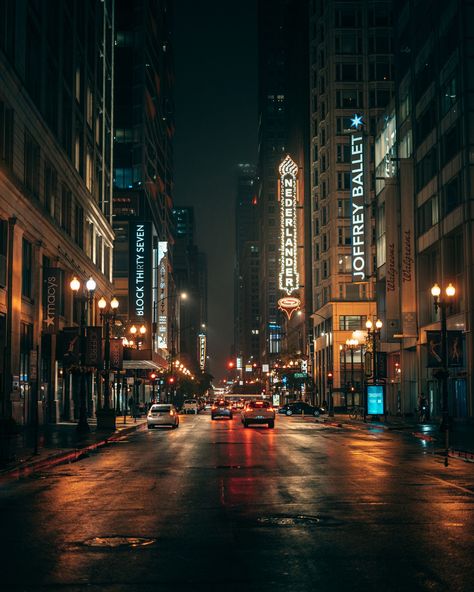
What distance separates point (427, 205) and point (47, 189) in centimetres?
2721

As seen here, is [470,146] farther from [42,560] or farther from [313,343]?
[313,343]

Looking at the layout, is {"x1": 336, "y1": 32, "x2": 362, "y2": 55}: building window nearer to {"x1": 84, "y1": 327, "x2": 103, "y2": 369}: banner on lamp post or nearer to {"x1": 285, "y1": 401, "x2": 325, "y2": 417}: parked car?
{"x1": 285, "y1": 401, "x2": 325, "y2": 417}: parked car

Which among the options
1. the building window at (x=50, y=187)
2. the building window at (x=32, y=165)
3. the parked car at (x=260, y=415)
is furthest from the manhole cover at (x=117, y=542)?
the parked car at (x=260, y=415)

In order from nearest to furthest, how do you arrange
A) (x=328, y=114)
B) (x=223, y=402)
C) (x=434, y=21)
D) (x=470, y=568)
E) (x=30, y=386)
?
(x=470, y=568) < (x=30, y=386) < (x=434, y=21) < (x=223, y=402) < (x=328, y=114)

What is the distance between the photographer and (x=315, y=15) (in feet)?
392

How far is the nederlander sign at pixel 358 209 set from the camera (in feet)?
281

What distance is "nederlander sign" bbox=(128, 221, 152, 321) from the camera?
104375 millimetres

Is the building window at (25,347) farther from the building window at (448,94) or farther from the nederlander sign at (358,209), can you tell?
the nederlander sign at (358,209)

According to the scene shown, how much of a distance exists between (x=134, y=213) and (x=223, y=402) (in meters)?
47.1

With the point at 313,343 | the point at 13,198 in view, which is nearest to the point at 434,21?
the point at 13,198

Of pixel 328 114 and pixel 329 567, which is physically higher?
pixel 328 114

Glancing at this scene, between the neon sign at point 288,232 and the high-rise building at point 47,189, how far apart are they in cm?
5815

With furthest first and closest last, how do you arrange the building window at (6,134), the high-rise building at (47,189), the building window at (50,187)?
the building window at (50,187)
the high-rise building at (47,189)
the building window at (6,134)

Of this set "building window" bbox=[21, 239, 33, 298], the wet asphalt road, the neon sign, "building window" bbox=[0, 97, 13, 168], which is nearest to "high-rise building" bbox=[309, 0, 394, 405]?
the neon sign
